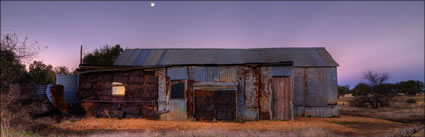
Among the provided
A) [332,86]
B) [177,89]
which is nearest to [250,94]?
[177,89]

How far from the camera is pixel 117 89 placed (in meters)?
15.7

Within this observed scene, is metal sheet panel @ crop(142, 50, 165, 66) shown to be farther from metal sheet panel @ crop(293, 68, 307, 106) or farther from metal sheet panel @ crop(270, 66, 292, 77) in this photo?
metal sheet panel @ crop(293, 68, 307, 106)

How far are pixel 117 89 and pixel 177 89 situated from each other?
3.72m

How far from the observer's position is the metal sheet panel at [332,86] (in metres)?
17.3

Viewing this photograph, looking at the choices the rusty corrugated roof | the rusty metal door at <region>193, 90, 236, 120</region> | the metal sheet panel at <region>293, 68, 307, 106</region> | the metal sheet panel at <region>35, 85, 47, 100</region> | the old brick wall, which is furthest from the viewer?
the rusty corrugated roof

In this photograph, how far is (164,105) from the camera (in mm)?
15156

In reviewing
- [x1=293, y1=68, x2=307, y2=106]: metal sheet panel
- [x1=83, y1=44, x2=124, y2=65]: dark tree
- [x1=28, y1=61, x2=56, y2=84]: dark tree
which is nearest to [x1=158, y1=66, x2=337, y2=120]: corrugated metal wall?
[x1=293, y1=68, x2=307, y2=106]: metal sheet panel

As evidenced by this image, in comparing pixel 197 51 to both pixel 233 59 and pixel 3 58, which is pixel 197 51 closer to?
pixel 233 59

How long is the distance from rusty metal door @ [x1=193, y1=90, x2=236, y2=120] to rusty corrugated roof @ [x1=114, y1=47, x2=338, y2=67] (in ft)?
12.6

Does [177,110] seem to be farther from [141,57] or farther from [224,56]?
[141,57]

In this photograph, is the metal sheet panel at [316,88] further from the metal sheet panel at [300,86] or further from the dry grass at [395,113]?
the dry grass at [395,113]

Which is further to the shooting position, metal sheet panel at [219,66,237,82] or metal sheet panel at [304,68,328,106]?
metal sheet panel at [304,68,328,106]

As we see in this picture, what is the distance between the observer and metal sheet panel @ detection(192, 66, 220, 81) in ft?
49.2

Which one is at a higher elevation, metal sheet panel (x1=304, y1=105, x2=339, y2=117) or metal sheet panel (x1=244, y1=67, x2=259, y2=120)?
metal sheet panel (x1=244, y1=67, x2=259, y2=120)
